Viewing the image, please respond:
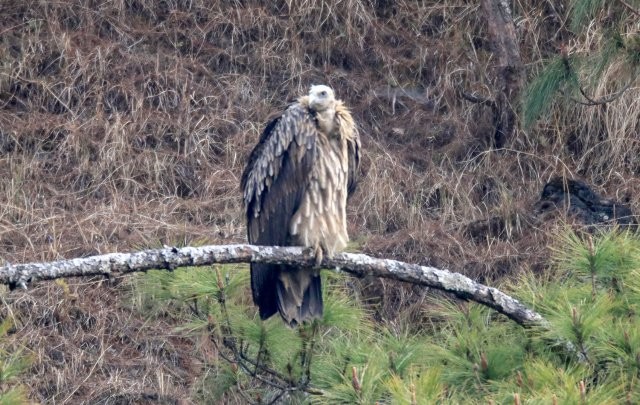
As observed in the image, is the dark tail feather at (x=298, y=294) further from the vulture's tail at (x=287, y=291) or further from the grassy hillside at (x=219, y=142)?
the grassy hillside at (x=219, y=142)

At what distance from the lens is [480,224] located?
23.7 ft

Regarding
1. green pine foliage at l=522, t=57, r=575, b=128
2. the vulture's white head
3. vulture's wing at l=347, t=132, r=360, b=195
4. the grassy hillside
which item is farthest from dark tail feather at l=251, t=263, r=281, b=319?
green pine foliage at l=522, t=57, r=575, b=128

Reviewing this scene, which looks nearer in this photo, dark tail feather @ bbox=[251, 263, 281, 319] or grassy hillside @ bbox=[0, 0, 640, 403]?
dark tail feather @ bbox=[251, 263, 281, 319]

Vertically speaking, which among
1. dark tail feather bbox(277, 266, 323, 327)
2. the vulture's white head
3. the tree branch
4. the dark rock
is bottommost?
the dark rock

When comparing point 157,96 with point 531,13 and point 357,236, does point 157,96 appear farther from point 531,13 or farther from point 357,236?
point 531,13

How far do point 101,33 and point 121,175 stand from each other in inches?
51.3

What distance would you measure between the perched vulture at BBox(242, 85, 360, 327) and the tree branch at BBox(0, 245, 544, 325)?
305 mm

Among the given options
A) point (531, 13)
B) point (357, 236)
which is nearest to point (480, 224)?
point (357, 236)

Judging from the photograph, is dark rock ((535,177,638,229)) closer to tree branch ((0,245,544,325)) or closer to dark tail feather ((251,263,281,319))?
dark tail feather ((251,263,281,319))

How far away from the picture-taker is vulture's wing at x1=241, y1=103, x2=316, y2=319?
5277 millimetres

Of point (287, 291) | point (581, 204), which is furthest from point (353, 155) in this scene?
point (581, 204)

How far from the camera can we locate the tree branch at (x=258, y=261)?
3.99m

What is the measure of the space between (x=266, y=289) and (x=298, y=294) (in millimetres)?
190

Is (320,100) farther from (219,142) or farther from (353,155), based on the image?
(219,142)
